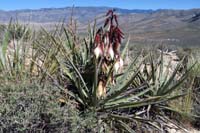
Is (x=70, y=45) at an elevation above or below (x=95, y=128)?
above

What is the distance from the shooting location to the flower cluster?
562 cm

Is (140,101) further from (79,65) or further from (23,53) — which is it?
(23,53)

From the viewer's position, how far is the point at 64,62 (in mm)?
6434

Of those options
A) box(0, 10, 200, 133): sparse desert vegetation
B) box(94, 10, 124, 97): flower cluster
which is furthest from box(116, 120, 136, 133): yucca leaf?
box(94, 10, 124, 97): flower cluster

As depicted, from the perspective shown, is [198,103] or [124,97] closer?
[124,97]

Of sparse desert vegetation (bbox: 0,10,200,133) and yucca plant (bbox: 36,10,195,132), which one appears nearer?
sparse desert vegetation (bbox: 0,10,200,133)

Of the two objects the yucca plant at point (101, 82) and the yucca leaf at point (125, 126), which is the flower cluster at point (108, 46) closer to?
the yucca plant at point (101, 82)

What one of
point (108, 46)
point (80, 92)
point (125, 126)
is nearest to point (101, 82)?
point (80, 92)

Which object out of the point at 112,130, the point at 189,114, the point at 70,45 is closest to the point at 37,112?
the point at 112,130

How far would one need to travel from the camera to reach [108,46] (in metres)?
5.68

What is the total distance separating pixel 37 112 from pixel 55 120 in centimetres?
23

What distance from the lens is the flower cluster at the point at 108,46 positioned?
5625 mm

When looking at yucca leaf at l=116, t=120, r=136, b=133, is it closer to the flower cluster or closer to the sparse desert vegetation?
the sparse desert vegetation

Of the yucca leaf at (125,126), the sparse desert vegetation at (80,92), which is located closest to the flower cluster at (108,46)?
the sparse desert vegetation at (80,92)
